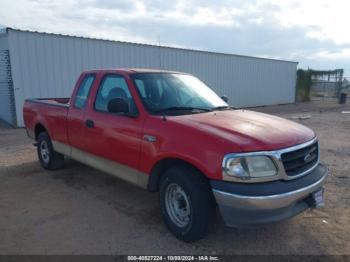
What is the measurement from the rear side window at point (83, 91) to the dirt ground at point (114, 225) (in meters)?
1.40

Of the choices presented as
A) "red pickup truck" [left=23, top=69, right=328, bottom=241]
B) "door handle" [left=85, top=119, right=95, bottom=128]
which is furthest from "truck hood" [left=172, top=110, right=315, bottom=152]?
"door handle" [left=85, top=119, right=95, bottom=128]

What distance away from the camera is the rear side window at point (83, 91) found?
5047 millimetres

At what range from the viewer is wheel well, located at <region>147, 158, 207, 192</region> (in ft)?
11.5

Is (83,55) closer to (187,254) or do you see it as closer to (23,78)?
(23,78)

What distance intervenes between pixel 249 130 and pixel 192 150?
2.15ft

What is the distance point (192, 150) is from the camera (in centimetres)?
326

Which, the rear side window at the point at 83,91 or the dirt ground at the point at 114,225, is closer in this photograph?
the dirt ground at the point at 114,225

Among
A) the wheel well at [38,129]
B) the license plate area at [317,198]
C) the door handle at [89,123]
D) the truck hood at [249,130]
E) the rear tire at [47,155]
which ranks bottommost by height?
the rear tire at [47,155]

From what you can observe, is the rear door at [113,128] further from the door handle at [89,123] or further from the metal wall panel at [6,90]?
the metal wall panel at [6,90]

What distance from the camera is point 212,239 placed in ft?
11.9

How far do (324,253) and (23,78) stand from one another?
1160cm

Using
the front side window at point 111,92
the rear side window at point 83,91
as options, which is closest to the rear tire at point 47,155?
the rear side window at point 83,91

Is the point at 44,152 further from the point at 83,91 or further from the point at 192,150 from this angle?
the point at 192,150

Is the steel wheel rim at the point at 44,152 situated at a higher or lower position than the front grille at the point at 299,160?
lower
